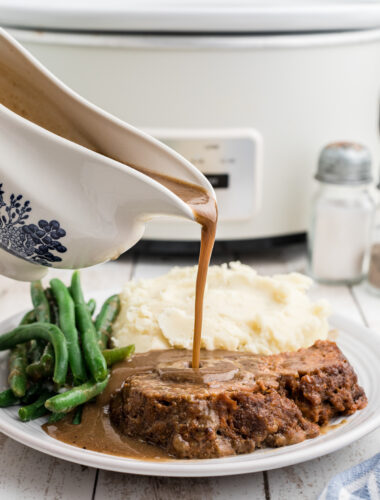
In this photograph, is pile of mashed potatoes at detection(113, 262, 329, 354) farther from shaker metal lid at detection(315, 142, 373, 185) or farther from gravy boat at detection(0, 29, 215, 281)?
shaker metal lid at detection(315, 142, 373, 185)

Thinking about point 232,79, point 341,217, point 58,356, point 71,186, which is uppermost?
point 71,186

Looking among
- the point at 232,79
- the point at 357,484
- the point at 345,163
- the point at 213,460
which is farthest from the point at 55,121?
the point at 345,163

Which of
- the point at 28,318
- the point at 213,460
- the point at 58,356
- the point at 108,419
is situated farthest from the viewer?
the point at 28,318

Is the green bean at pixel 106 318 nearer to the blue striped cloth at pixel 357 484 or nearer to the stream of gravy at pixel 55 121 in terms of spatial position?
the stream of gravy at pixel 55 121

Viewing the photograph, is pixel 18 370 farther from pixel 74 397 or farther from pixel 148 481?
pixel 148 481

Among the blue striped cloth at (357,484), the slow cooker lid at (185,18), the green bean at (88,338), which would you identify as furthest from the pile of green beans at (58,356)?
the slow cooker lid at (185,18)
